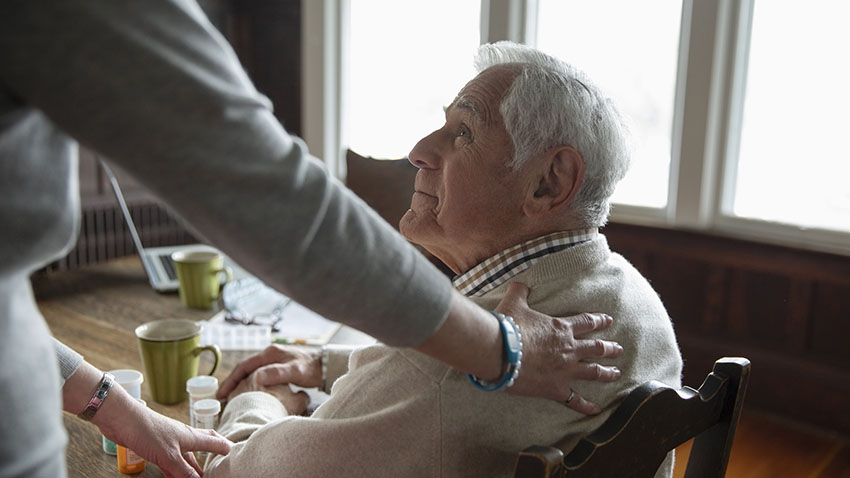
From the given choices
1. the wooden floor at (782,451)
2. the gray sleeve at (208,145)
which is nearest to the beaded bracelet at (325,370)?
the gray sleeve at (208,145)

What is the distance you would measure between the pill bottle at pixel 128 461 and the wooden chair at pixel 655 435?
61cm

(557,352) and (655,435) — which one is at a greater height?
(557,352)

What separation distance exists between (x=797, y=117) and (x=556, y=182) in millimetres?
2296

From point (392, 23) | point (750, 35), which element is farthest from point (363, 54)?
point (750, 35)

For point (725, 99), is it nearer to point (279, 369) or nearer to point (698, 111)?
point (698, 111)

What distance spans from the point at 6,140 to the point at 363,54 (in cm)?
384

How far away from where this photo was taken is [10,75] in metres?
0.52

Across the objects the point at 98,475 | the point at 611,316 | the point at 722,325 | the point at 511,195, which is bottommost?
the point at 722,325

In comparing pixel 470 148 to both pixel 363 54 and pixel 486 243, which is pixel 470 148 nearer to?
pixel 486 243

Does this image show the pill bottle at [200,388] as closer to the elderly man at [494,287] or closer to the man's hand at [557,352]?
the elderly man at [494,287]

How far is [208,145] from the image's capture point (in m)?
0.56

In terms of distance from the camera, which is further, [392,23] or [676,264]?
[392,23]

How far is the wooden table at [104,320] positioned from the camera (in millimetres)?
1137

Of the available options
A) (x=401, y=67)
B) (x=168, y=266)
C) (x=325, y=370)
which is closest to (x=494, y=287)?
(x=325, y=370)
